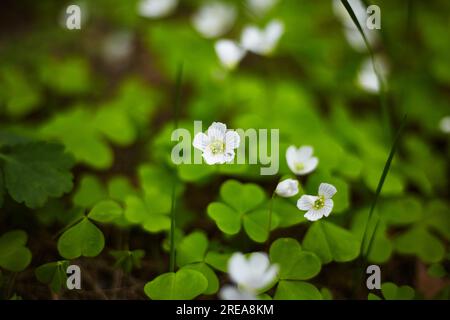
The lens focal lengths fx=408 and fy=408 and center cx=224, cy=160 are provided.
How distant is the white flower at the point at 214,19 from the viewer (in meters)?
2.22

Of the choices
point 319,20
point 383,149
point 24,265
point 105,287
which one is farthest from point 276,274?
point 319,20

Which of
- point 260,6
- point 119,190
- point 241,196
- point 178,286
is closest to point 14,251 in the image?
point 119,190

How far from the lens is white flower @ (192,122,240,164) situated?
121cm

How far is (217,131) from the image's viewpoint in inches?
47.3

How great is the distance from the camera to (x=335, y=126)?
180 centimetres

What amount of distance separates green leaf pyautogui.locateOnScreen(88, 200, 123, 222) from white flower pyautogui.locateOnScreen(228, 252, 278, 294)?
428 mm

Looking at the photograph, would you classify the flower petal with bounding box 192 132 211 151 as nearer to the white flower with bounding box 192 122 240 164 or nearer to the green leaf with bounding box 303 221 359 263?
the white flower with bounding box 192 122 240 164

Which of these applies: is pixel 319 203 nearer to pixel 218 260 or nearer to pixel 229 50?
pixel 218 260

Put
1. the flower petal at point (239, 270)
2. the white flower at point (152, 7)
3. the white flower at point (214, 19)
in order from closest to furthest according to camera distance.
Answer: the flower petal at point (239, 270)
the white flower at point (152, 7)
the white flower at point (214, 19)

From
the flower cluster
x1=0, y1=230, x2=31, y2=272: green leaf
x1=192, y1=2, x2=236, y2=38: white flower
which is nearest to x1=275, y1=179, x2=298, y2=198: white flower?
the flower cluster

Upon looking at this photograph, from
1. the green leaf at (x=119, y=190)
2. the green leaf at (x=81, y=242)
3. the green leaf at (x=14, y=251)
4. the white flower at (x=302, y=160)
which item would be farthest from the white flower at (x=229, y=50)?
the green leaf at (x=14, y=251)

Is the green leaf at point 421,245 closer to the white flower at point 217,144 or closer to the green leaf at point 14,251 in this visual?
the white flower at point 217,144

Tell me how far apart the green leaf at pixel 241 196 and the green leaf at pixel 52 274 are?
53cm

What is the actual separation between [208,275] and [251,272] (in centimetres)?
16
